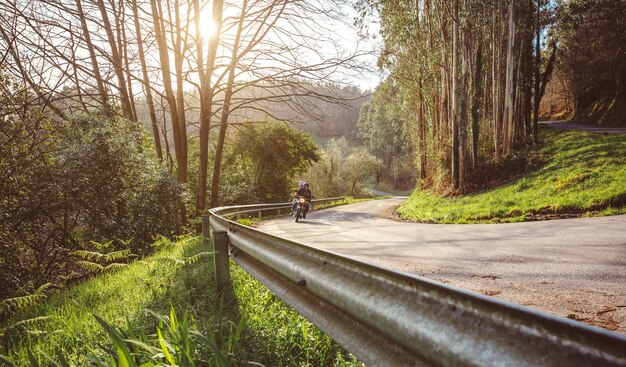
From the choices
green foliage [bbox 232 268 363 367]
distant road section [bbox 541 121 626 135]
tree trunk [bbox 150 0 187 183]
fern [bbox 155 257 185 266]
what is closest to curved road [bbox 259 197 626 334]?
green foliage [bbox 232 268 363 367]

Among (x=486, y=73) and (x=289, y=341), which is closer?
(x=289, y=341)

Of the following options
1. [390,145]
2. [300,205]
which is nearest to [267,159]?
[300,205]

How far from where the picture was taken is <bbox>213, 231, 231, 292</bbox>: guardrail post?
11.7ft

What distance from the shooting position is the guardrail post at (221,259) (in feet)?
11.7

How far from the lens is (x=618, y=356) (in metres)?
0.54

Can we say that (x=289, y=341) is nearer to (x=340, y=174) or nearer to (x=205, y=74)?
(x=205, y=74)

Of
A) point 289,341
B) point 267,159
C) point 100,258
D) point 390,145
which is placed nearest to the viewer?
point 289,341

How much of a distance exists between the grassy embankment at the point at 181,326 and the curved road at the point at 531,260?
34.6 inches

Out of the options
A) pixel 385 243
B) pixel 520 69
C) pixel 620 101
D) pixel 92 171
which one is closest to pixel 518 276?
pixel 385 243

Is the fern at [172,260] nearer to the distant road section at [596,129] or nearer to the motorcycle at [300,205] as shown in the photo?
the motorcycle at [300,205]

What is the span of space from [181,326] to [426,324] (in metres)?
1.66

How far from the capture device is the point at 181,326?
6.88 feet

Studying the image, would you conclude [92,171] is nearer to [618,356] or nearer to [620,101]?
[618,356]

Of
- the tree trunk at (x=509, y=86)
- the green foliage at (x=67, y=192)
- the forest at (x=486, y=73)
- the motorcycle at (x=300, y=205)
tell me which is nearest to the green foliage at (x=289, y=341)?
the green foliage at (x=67, y=192)
